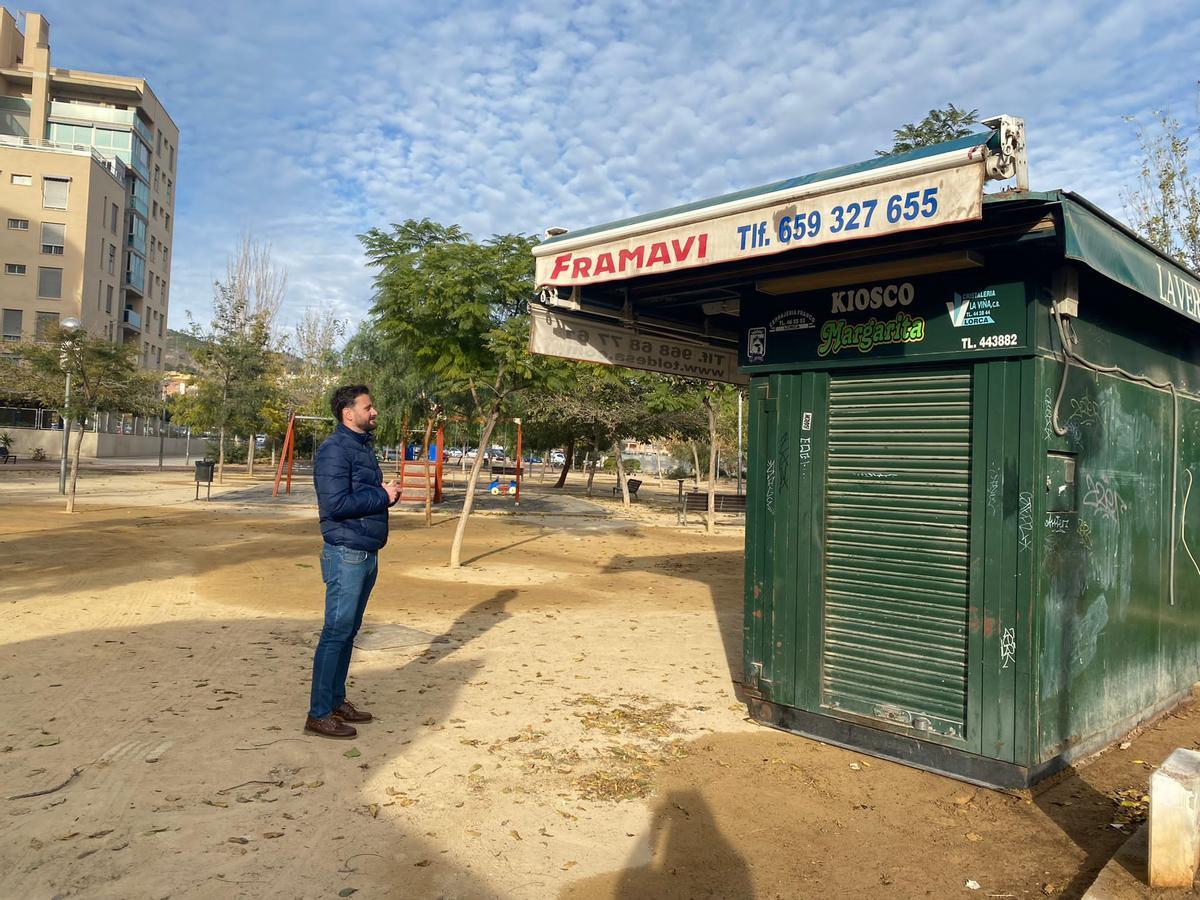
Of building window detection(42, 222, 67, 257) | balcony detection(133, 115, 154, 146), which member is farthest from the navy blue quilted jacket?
balcony detection(133, 115, 154, 146)

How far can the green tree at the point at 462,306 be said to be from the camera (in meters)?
11.0

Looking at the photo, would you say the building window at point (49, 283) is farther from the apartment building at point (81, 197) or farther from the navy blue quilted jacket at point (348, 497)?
the navy blue quilted jacket at point (348, 497)

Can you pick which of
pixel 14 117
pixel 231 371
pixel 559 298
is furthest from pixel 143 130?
pixel 559 298

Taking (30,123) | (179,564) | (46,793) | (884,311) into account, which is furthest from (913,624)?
(30,123)

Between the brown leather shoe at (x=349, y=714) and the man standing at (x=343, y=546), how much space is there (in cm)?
3

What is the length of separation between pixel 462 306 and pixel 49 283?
173 feet

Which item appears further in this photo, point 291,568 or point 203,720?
point 291,568

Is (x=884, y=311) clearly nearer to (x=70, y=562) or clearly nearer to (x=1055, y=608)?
(x=1055, y=608)

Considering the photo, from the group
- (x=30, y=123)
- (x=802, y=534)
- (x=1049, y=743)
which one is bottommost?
(x=1049, y=743)

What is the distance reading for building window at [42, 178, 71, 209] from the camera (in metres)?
50.8

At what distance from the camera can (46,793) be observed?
3691mm

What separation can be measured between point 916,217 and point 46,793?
480cm

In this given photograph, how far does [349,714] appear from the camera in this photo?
4805mm

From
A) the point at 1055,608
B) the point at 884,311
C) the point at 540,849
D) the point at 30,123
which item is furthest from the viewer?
the point at 30,123
